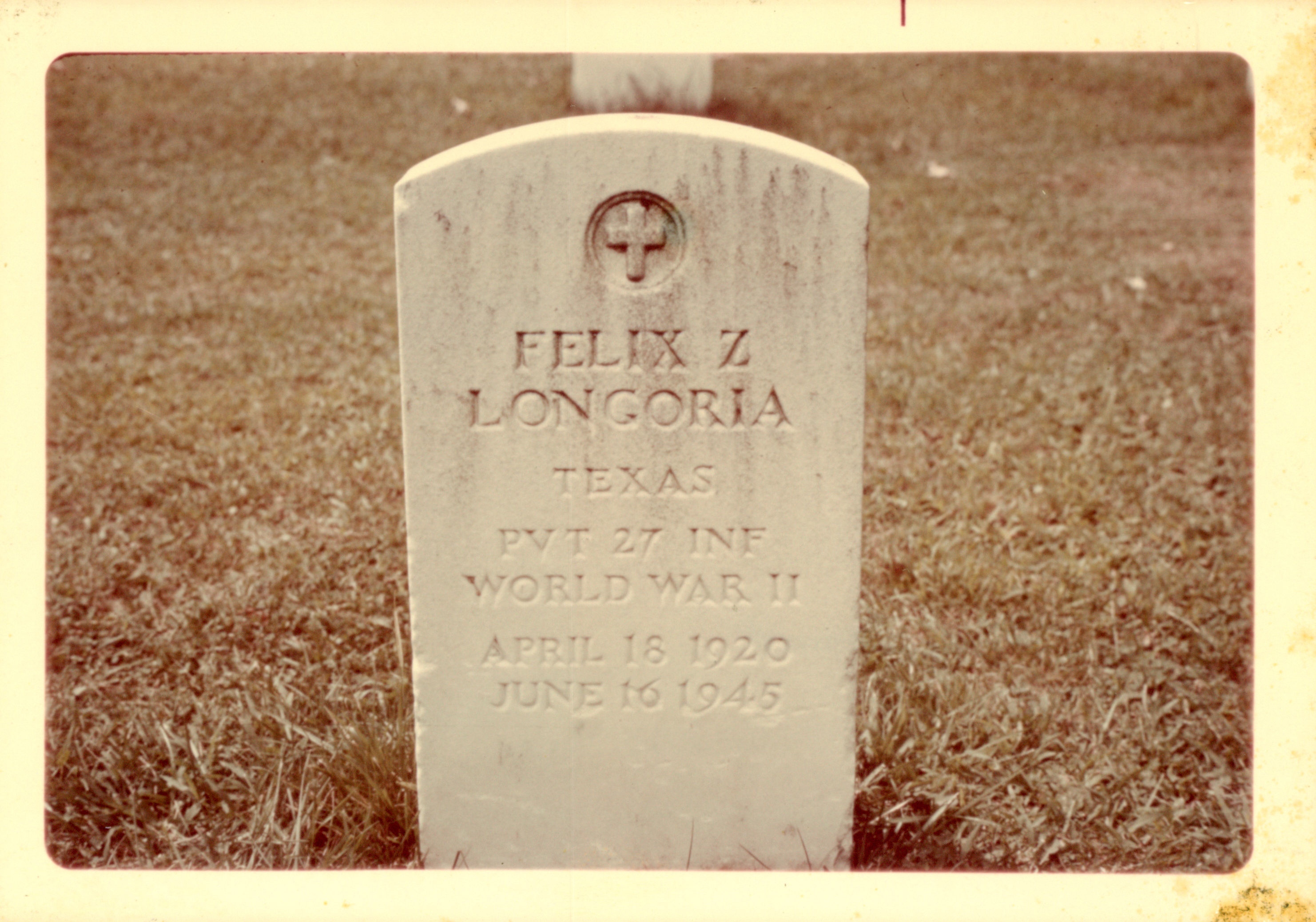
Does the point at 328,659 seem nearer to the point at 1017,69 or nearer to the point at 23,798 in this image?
the point at 23,798

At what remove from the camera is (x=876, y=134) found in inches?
380

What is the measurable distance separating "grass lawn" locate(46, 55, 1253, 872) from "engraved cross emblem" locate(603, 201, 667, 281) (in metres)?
1.39

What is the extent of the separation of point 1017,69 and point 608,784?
9.70m

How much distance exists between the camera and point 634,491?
2.52 metres

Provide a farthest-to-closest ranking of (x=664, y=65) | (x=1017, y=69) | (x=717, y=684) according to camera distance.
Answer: (x=1017, y=69)
(x=664, y=65)
(x=717, y=684)

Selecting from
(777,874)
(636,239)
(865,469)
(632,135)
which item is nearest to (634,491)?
Answer: (636,239)

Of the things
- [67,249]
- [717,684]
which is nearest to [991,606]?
[717,684]

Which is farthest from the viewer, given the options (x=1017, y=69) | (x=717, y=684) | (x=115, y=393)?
(x=1017, y=69)

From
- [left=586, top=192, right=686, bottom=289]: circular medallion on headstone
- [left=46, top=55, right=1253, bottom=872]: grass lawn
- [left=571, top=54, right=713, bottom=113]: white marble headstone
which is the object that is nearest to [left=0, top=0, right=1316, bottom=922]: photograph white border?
[left=46, top=55, right=1253, bottom=872]: grass lawn

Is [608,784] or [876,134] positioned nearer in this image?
[608,784]

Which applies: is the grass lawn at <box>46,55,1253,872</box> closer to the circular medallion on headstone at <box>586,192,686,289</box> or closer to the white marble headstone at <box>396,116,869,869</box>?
the white marble headstone at <box>396,116,869,869</box>

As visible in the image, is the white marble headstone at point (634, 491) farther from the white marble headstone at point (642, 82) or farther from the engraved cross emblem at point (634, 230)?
the white marble headstone at point (642, 82)

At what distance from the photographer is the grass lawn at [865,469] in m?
3.06

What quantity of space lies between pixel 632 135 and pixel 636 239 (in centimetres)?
20
